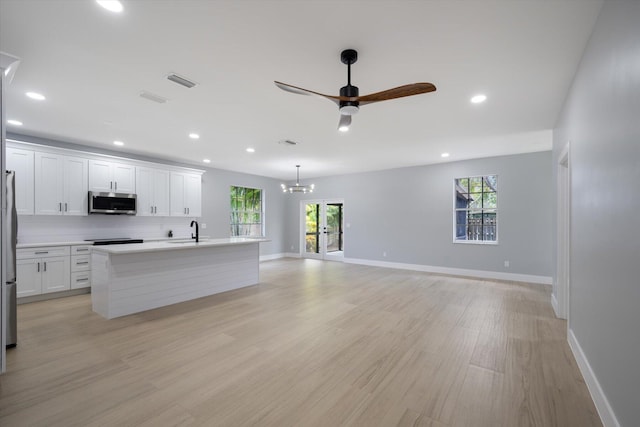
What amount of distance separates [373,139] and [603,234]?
11.5ft

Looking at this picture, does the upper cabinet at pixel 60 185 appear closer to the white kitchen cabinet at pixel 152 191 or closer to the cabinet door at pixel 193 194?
the white kitchen cabinet at pixel 152 191

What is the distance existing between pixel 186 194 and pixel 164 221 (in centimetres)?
81

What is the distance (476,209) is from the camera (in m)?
6.65

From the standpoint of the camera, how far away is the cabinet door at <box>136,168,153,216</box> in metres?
5.98

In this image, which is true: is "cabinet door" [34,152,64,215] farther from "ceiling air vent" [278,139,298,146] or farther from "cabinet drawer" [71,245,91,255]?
"ceiling air vent" [278,139,298,146]

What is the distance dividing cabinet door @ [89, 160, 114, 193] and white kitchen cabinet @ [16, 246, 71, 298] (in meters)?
1.25

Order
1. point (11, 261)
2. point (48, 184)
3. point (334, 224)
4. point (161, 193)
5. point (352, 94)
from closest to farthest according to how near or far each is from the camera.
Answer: point (352, 94), point (11, 261), point (48, 184), point (161, 193), point (334, 224)

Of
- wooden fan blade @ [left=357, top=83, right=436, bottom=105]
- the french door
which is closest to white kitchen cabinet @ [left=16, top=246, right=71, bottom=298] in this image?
wooden fan blade @ [left=357, top=83, right=436, bottom=105]

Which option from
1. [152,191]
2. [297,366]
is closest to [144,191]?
[152,191]

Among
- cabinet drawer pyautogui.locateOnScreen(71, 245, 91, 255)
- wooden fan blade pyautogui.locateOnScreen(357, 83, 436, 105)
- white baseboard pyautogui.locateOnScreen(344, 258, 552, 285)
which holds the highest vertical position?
wooden fan blade pyautogui.locateOnScreen(357, 83, 436, 105)

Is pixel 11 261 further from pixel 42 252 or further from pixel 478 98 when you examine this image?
pixel 478 98

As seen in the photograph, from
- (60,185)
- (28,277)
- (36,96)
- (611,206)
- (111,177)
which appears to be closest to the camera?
(611,206)

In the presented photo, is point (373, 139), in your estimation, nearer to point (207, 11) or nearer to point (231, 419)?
point (207, 11)

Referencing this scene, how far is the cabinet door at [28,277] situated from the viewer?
172 inches
